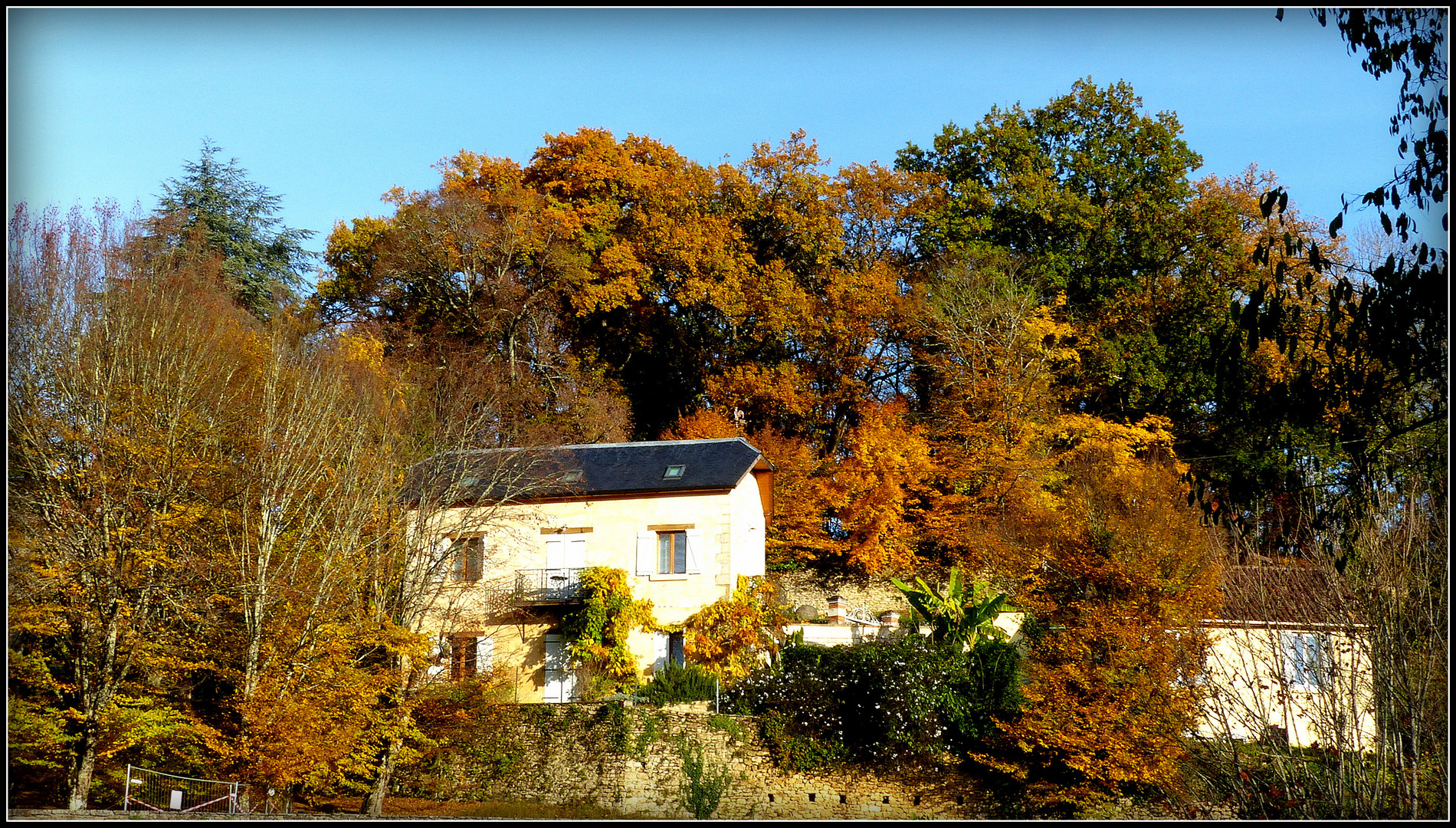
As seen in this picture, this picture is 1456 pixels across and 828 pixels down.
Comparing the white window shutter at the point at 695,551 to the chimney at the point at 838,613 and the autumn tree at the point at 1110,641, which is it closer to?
the chimney at the point at 838,613

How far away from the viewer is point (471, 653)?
24.0m

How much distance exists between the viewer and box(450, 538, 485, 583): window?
24391 mm

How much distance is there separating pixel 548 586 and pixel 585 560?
3.28 ft

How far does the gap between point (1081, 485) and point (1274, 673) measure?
12296mm

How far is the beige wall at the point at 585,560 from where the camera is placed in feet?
78.2

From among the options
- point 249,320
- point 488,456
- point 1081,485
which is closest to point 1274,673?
point 1081,485

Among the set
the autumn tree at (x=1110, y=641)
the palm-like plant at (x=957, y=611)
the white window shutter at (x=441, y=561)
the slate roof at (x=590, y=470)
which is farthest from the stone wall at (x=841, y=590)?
the white window shutter at (x=441, y=561)

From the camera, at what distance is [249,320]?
1196 inches

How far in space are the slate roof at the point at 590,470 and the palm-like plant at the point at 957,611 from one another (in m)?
4.84

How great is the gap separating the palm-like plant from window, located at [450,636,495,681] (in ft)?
29.8

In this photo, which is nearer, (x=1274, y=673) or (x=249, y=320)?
(x=1274, y=673)

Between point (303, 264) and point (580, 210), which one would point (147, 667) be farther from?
point (303, 264)

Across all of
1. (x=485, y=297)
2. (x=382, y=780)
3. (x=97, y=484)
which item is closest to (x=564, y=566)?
(x=382, y=780)

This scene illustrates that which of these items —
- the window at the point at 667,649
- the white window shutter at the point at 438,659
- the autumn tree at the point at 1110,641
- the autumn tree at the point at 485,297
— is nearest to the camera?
the autumn tree at the point at 1110,641
